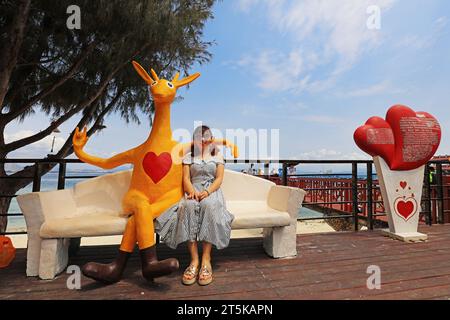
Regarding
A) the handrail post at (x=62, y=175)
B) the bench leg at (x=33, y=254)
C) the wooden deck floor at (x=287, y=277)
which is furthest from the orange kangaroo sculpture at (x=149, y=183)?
the handrail post at (x=62, y=175)

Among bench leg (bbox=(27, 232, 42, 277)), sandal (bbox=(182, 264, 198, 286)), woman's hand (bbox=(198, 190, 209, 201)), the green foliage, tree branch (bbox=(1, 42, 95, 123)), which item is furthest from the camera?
tree branch (bbox=(1, 42, 95, 123))

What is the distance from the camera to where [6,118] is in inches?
173

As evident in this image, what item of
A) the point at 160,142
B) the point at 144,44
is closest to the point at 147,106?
the point at 144,44

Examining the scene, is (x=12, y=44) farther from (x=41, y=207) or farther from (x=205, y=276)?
(x=205, y=276)

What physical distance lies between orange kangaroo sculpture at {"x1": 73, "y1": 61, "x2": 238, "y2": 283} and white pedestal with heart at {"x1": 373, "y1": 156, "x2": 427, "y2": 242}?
1883mm

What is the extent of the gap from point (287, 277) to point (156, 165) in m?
1.24

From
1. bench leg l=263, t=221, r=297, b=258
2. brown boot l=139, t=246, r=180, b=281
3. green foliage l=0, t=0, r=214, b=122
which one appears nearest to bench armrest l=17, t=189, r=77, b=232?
brown boot l=139, t=246, r=180, b=281

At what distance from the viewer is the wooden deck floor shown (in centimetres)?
148

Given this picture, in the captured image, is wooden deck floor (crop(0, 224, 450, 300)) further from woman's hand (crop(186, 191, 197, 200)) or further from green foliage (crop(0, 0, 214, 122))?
green foliage (crop(0, 0, 214, 122))

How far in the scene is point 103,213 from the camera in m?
2.06

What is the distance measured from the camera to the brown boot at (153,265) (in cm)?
149

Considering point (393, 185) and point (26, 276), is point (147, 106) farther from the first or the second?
point (393, 185)

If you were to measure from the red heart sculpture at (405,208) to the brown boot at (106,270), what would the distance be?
2.78 meters
